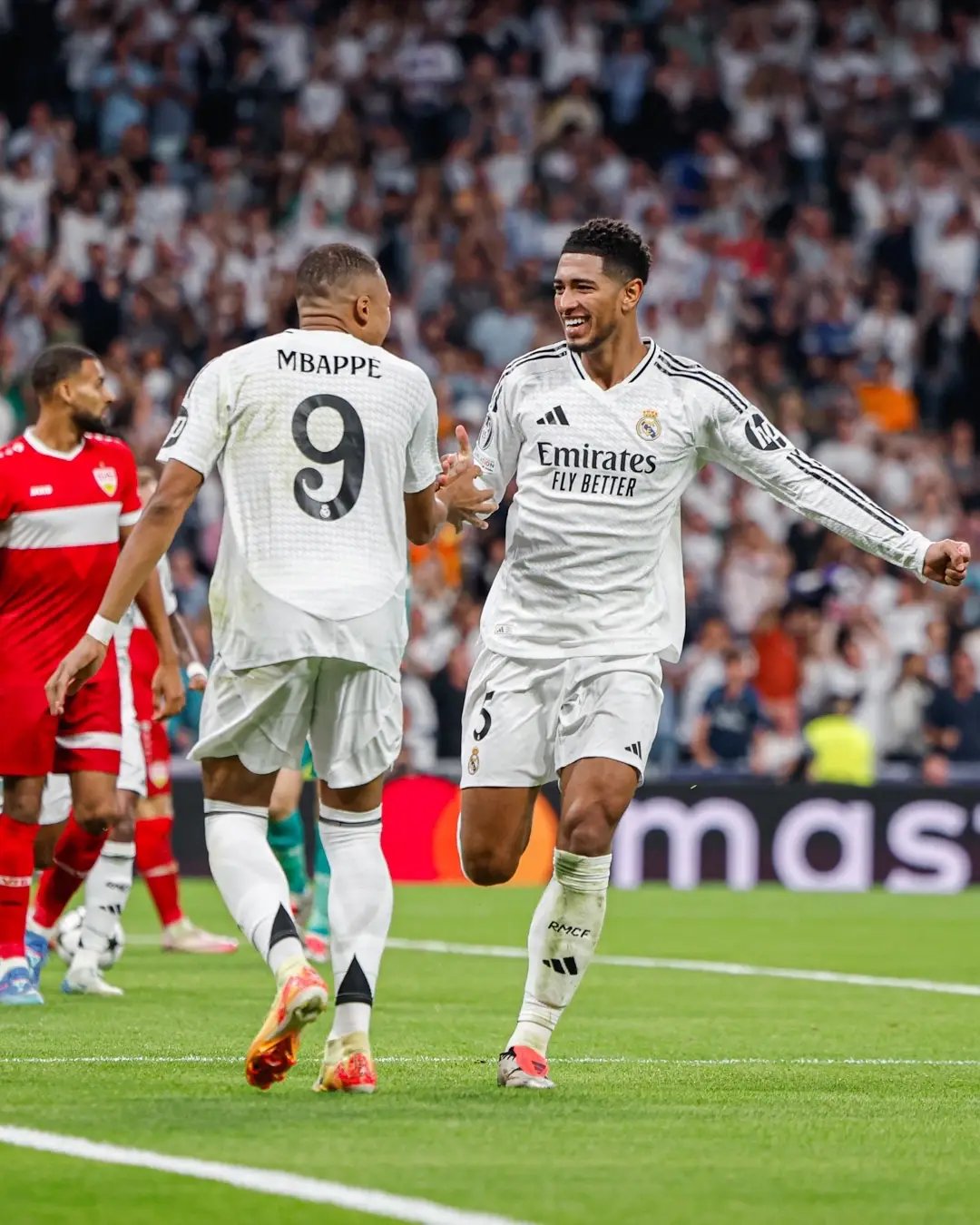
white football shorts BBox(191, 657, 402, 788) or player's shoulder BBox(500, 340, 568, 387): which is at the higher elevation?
player's shoulder BBox(500, 340, 568, 387)

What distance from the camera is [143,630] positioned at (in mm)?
11570

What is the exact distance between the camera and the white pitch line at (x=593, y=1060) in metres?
7.32

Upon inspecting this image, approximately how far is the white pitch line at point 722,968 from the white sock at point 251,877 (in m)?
5.22

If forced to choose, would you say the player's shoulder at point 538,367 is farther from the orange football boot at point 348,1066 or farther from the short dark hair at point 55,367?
the short dark hair at point 55,367

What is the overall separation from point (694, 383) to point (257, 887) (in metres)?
2.21

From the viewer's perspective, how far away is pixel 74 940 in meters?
10.7

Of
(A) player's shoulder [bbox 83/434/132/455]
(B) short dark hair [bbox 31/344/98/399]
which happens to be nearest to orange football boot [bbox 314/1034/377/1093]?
(A) player's shoulder [bbox 83/434/132/455]

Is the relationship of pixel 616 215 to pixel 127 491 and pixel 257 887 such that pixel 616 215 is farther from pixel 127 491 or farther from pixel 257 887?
pixel 257 887

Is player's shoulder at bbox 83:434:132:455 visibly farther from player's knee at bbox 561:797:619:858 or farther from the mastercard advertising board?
the mastercard advertising board

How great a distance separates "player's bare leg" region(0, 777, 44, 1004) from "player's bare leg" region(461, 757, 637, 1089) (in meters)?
3.06

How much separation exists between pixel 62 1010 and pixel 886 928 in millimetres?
7460

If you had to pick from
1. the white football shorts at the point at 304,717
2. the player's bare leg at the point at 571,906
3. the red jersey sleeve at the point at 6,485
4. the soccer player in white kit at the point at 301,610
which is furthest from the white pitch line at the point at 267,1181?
the red jersey sleeve at the point at 6,485

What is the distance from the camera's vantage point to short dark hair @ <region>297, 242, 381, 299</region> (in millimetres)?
6695

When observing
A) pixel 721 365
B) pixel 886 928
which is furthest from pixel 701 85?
pixel 886 928
